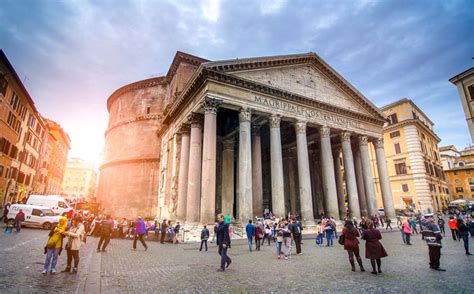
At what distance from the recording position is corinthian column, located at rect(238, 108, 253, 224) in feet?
44.3

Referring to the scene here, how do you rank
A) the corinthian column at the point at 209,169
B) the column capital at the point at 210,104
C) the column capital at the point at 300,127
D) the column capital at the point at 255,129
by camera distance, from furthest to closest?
the column capital at the point at 255,129 → the column capital at the point at 300,127 → the column capital at the point at 210,104 → the corinthian column at the point at 209,169

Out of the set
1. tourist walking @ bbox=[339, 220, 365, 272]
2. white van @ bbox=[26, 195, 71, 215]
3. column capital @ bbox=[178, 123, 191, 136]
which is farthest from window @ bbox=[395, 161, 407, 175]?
white van @ bbox=[26, 195, 71, 215]

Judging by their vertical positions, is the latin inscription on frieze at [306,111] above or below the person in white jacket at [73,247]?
above

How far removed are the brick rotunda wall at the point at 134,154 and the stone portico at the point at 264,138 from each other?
7.54ft

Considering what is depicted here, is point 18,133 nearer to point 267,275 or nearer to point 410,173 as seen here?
point 267,275

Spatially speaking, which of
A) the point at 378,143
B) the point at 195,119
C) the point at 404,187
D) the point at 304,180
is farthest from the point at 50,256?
the point at 404,187

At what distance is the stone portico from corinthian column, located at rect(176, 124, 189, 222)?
72 mm

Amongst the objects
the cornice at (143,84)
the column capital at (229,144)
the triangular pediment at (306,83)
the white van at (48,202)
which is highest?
the cornice at (143,84)

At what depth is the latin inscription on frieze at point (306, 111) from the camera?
54.7 ft

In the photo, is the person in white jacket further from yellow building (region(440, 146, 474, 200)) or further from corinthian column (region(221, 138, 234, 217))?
yellow building (region(440, 146, 474, 200))

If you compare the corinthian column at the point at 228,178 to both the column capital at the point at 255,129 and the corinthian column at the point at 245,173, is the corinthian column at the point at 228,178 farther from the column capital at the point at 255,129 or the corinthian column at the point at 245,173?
the corinthian column at the point at 245,173

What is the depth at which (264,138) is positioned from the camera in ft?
83.6

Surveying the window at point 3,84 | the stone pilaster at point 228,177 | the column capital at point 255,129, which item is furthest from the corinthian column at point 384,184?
the window at point 3,84

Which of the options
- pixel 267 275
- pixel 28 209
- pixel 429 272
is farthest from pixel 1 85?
pixel 429 272
